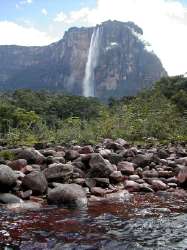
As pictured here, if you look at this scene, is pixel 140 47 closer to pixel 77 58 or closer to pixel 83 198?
pixel 77 58

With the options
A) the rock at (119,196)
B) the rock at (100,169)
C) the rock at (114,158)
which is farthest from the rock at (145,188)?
the rock at (114,158)

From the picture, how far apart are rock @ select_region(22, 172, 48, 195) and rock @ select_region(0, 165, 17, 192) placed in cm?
28

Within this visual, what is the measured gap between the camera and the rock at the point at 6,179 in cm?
827

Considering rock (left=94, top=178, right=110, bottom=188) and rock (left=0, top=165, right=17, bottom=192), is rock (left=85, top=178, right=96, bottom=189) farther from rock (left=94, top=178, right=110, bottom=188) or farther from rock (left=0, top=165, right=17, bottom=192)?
rock (left=0, top=165, right=17, bottom=192)

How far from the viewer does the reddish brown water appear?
18.1 ft

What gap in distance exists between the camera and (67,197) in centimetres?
797

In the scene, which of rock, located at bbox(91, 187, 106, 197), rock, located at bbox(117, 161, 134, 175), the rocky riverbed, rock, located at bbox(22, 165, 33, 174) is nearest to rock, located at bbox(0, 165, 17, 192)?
the rocky riverbed

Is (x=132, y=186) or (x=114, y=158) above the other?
(x=114, y=158)

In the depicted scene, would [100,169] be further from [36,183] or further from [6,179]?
[6,179]

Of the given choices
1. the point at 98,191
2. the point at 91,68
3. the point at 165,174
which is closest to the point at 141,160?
the point at 165,174

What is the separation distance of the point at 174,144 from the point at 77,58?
515 ft

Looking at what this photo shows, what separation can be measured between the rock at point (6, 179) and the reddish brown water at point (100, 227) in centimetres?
101

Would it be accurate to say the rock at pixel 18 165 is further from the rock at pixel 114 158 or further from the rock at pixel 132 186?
the rock at pixel 114 158

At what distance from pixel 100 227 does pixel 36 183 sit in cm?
262
